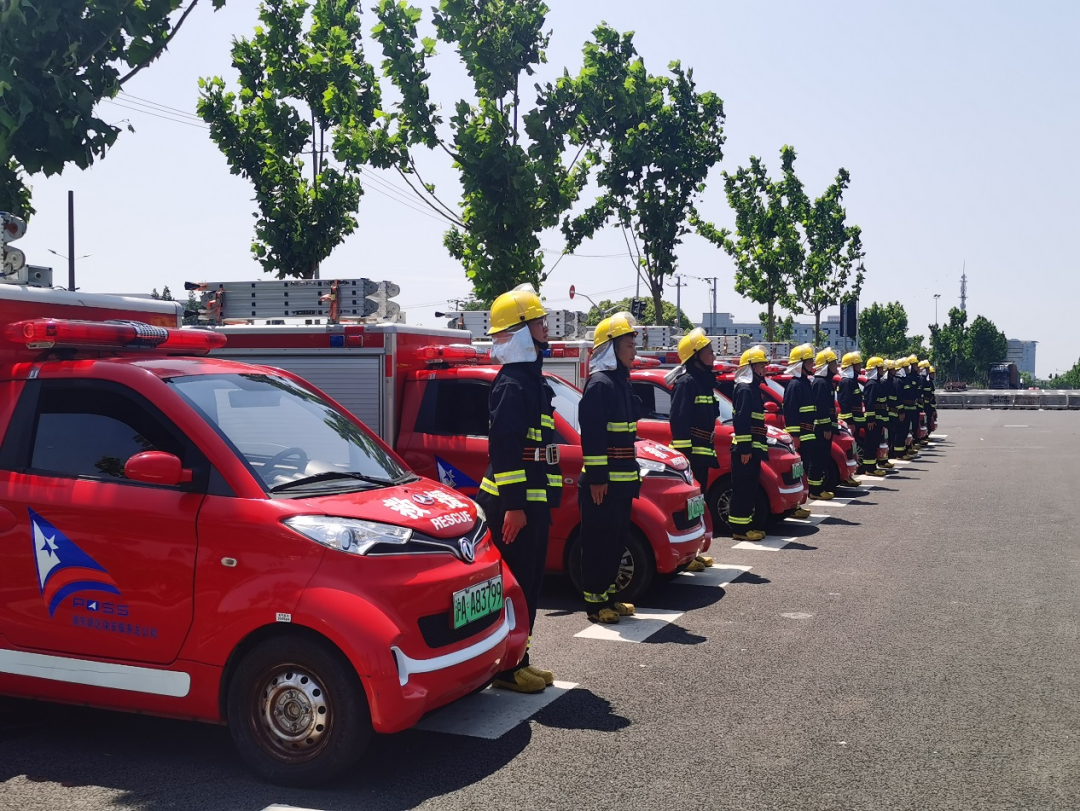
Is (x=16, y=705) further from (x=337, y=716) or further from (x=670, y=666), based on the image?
(x=670, y=666)

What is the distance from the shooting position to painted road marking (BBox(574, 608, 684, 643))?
7.51 m

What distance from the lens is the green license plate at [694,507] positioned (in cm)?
873

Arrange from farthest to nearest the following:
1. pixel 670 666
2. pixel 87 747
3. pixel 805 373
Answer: pixel 805 373
pixel 670 666
pixel 87 747

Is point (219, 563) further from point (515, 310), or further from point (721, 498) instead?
point (721, 498)

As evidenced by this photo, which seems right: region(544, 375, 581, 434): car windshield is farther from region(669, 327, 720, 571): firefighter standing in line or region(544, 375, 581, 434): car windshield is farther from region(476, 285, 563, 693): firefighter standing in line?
region(476, 285, 563, 693): firefighter standing in line

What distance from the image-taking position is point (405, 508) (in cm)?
505

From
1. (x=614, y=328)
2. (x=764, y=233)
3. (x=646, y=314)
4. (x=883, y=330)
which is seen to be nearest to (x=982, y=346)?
(x=883, y=330)

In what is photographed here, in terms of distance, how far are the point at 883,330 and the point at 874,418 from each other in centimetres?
7228

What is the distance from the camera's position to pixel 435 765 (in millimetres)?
4973

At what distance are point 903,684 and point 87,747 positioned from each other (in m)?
4.40

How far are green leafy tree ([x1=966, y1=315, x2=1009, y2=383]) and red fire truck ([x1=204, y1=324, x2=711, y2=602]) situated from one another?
95.2m

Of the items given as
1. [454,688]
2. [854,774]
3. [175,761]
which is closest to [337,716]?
[454,688]

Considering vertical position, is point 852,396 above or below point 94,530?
above

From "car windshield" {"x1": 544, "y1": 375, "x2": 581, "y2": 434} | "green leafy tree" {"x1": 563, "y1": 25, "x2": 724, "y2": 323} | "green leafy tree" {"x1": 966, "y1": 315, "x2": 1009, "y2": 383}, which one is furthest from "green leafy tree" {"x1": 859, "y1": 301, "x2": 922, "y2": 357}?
"car windshield" {"x1": 544, "y1": 375, "x2": 581, "y2": 434}
